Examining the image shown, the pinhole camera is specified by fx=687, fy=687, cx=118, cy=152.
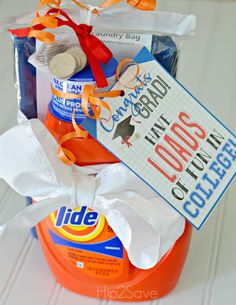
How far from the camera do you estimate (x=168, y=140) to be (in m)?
0.72

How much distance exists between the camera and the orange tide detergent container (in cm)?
73

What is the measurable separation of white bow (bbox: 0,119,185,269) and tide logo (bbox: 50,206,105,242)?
0.02 m

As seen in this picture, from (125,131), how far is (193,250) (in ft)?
0.84

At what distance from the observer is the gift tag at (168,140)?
0.70m

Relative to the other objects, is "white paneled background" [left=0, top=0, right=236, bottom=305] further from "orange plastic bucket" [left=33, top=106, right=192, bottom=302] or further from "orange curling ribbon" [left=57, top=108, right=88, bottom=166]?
"orange curling ribbon" [left=57, top=108, right=88, bottom=166]

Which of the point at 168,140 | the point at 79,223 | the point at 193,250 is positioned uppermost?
the point at 168,140

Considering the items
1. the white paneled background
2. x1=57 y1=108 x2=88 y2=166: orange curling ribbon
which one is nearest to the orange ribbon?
x1=57 y1=108 x2=88 y2=166: orange curling ribbon

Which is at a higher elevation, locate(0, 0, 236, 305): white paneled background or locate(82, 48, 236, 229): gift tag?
locate(82, 48, 236, 229): gift tag

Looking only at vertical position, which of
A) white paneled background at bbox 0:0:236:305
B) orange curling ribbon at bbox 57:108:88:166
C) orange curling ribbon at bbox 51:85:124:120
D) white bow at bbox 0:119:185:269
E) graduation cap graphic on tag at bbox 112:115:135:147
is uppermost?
orange curling ribbon at bbox 51:85:124:120

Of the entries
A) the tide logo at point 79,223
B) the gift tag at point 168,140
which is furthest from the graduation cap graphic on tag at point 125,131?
→ the tide logo at point 79,223

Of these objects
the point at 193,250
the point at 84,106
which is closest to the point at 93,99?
Answer: the point at 84,106

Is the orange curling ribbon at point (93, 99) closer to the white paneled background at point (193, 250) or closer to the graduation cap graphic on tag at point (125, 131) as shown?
the graduation cap graphic on tag at point (125, 131)

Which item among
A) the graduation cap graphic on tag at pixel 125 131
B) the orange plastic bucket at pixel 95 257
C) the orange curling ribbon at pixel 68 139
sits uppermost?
the graduation cap graphic on tag at pixel 125 131

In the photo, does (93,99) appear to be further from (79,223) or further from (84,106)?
(79,223)
